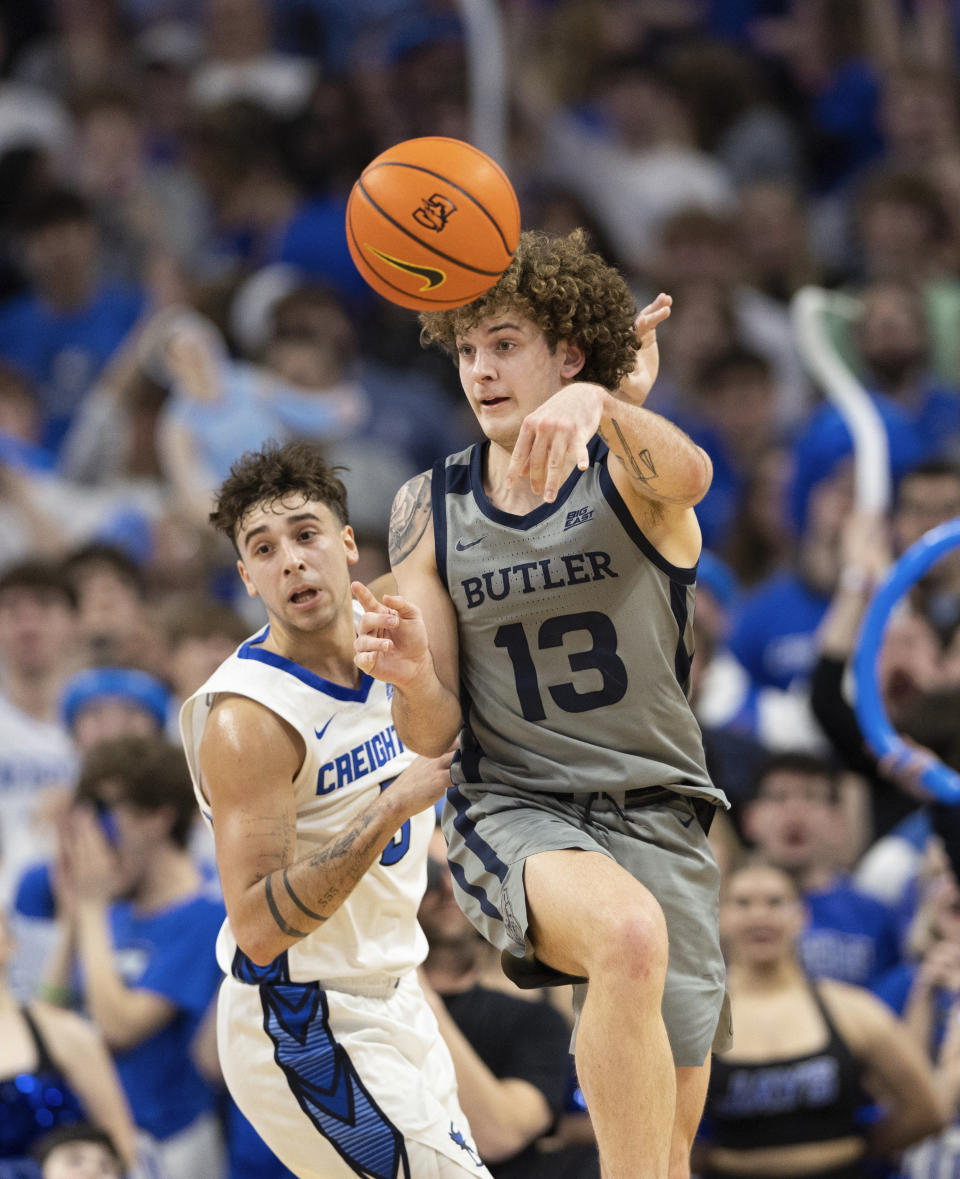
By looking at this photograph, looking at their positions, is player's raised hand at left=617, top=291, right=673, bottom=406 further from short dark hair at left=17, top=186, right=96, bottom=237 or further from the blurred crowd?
short dark hair at left=17, top=186, right=96, bottom=237

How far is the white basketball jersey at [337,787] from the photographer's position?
4.96 metres

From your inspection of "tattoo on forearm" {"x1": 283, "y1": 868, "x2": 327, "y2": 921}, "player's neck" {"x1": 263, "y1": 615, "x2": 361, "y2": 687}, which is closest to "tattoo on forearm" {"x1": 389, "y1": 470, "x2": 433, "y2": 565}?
"player's neck" {"x1": 263, "y1": 615, "x2": 361, "y2": 687}

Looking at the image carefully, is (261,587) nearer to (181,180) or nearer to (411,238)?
(411,238)

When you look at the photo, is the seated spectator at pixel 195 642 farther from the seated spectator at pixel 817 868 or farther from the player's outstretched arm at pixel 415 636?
the player's outstretched arm at pixel 415 636

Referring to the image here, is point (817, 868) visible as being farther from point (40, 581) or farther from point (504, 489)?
point (40, 581)

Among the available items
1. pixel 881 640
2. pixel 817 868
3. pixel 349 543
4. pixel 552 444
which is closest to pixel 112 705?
pixel 817 868

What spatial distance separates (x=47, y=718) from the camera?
30.1 ft

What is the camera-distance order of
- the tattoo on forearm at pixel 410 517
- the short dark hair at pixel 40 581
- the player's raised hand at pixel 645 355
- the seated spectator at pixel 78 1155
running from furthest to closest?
the short dark hair at pixel 40 581 < the seated spectator at pixel 78 1155 < the tattoo on forearm at pixel 410 517 < the player's raised hand at pixel 645 355

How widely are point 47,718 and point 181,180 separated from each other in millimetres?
4810

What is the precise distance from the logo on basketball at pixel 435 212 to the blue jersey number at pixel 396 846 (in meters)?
1.53

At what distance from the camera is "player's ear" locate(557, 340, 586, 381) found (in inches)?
179

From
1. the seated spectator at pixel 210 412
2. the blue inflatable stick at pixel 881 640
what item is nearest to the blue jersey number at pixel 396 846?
the blue inflatable stick at pixel 881 640

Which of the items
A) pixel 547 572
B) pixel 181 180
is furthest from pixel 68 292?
pixel 547 572

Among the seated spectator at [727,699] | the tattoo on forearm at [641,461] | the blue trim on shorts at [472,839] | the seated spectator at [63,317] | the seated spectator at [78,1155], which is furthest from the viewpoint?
the seated spectator at [63,317]
